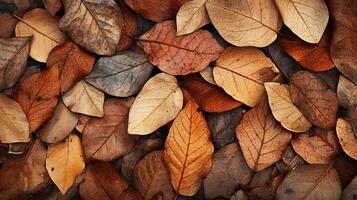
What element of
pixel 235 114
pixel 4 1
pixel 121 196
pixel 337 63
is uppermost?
pixel 4 1

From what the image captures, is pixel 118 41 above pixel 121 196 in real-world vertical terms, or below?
above

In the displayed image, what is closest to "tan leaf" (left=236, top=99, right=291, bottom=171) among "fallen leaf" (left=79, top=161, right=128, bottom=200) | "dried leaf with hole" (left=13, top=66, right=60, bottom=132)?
"fallen leaf" (left=79, top=161, right=128, bottom=200)

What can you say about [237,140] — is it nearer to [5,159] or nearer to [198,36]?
[198,36]

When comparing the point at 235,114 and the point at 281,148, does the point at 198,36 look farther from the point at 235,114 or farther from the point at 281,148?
the point at 281,148

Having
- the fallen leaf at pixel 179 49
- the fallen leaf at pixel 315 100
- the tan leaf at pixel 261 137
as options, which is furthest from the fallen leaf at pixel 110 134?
the fallen leaf at pixel 315 100

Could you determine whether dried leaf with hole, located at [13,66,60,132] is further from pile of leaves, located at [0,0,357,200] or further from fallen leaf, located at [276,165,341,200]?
fallen leaf, located at [276,165,341,200]

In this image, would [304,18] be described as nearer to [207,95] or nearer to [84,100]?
[207,95]

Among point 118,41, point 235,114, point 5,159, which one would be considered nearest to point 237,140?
point 235,114
